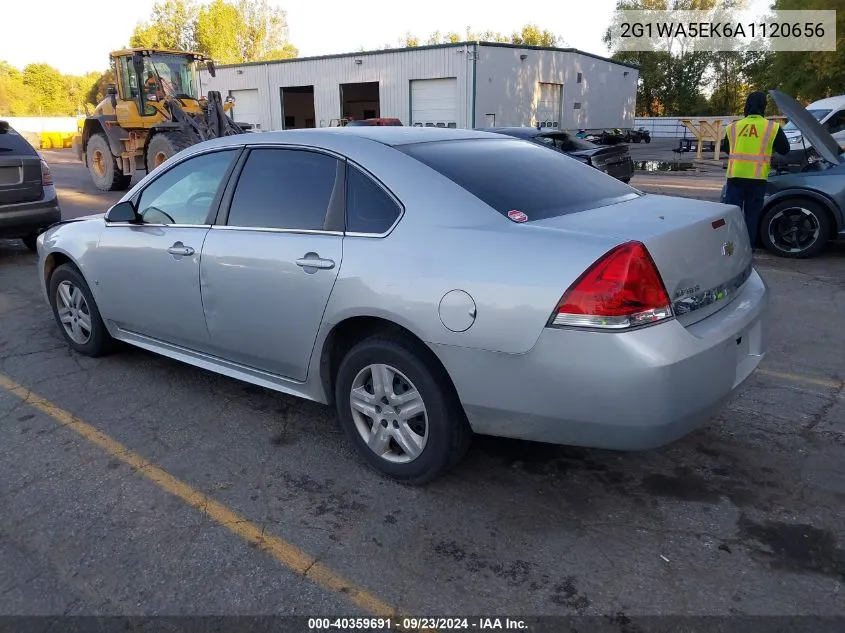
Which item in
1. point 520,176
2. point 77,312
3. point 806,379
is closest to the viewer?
Result: point 520,176

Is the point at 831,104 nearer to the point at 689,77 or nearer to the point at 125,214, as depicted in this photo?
the point at 125,214

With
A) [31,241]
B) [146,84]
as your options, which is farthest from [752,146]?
[146,84]

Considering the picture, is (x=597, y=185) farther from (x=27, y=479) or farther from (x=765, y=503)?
(x=27, y=479)

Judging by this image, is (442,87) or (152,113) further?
(442,87)

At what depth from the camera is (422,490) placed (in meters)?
3.11

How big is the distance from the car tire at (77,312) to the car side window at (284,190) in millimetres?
1684

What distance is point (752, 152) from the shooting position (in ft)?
24.5

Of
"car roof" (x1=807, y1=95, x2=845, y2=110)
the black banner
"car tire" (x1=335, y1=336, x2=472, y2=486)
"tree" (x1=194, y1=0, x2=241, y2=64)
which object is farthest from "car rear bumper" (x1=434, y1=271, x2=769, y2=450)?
"tree" (x1=194, y1=0, x2=241, y2=64)

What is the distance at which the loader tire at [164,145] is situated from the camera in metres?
14.1

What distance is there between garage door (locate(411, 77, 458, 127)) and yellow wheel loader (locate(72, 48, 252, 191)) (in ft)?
46.7

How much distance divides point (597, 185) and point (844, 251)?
6324 millimetres

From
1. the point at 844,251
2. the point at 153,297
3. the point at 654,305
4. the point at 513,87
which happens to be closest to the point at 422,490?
the point at 654,305

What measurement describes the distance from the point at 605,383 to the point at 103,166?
57.1ft

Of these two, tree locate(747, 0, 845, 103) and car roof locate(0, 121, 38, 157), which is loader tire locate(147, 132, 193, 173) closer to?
car roof locate(0, 121, 38, 157)
